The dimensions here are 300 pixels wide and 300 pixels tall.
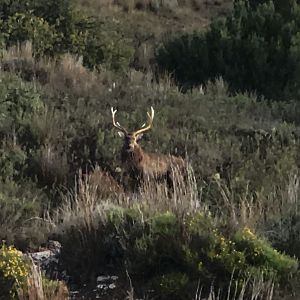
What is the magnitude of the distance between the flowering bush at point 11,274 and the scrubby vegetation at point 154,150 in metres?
0.01

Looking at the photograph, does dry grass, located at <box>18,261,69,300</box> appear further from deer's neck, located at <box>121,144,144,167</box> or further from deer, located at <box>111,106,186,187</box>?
deer's neck, located at <box>121,144,144,167</box>

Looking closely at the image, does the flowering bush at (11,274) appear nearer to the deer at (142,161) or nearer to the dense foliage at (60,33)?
the deer at (142,161)

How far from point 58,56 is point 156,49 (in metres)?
4.51

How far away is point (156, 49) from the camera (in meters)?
22.4

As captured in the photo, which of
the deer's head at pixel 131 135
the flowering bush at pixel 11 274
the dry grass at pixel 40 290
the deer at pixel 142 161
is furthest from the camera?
the deer's head at pixel 131 135

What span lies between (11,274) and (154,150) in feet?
22.6

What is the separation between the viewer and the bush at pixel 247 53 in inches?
759

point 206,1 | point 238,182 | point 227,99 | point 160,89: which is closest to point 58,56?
point 160,89

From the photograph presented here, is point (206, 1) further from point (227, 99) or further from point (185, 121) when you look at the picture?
point (185, 121)

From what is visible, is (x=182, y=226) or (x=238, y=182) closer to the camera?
(x=182, y=226)

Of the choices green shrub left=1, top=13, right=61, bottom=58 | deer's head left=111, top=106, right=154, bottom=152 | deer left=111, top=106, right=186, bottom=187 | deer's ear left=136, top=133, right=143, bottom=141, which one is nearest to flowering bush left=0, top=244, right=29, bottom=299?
deer left=111, top=106, right=186, bottom=187

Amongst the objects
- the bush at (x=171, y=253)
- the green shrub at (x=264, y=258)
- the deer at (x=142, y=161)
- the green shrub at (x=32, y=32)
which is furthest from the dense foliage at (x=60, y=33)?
the green shrub at (x=264, y=258)

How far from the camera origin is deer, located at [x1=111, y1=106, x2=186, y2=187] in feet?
38.0

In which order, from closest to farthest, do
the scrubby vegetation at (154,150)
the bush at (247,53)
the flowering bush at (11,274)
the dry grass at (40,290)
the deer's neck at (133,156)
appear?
the dry grass at (40,290), the flowering bush at (11,274), the scrubby vegetation at (154,150), the deer's neck at (133,156), the bush at (247,53)
